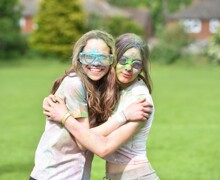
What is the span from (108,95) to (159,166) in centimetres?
744

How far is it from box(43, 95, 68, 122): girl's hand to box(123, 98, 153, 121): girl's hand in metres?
0.37

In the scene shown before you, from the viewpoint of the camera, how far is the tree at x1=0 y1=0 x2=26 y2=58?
5884 centimetres

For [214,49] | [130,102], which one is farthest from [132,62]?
[214,49]

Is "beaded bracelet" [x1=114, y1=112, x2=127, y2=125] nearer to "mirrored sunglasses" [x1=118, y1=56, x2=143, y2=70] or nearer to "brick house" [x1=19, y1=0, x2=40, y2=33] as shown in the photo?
"mirrored sunglasses" [x1=118, y1=56, x2=143, y2=70]

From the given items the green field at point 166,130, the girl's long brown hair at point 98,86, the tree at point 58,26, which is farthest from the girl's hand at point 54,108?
the tree at point 58,26

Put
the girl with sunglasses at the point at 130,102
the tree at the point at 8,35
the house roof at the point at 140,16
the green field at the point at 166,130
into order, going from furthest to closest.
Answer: the house roof at the point at 140,16, the tree at the point at 8,35, the green field at the point at 166,130, the girl with sunglasses at the point at 130,102

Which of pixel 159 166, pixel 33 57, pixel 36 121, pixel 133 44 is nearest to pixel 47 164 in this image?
pixel 133 44

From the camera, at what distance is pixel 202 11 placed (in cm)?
8731

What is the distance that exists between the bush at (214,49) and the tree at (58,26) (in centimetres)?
1096

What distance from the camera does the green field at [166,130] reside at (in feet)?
37.1

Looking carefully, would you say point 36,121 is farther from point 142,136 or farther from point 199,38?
point 199,38

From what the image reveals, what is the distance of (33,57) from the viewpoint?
57.2m

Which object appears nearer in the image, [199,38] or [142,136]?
[142,136]

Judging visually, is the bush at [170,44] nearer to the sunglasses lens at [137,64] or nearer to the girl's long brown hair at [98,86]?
the sunglasses lens at [137,64]
